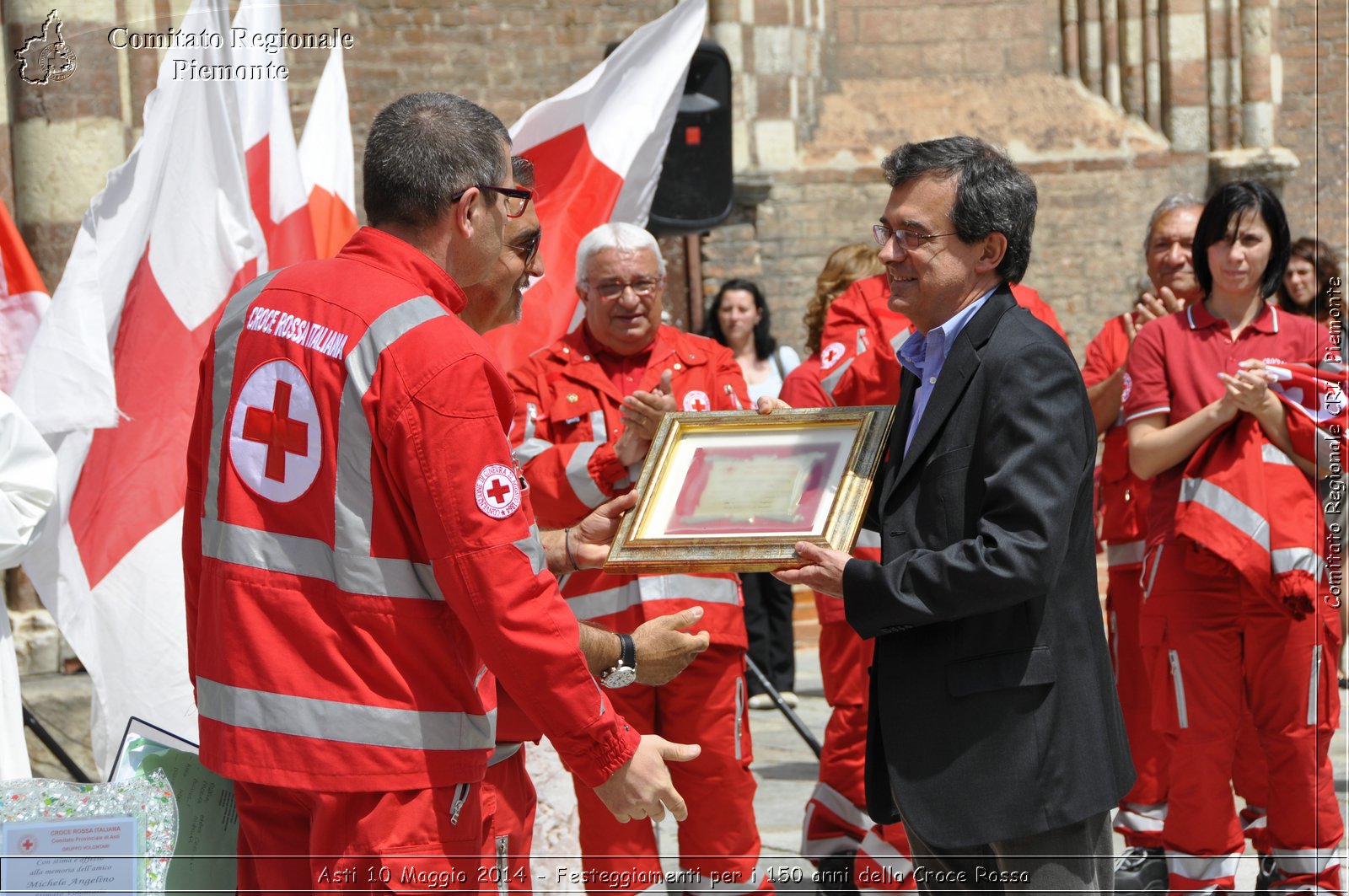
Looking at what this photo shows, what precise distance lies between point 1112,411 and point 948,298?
8.28ft

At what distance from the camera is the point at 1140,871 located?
205 inches

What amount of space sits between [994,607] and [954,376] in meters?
0.46

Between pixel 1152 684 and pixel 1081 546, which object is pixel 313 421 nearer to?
pixel 1081 546

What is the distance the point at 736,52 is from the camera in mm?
13273

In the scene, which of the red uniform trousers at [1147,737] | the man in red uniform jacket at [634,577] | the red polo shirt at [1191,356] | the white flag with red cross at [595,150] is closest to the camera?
the man in red uniform jacket at [634,577]

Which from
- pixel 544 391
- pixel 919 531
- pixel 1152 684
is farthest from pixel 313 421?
pixel 1152 684

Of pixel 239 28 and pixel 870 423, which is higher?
pixel 239 28

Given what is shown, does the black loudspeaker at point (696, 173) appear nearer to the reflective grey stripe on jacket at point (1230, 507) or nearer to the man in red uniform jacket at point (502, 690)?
the reflective grey stripe on jacket at point (1230, 507)

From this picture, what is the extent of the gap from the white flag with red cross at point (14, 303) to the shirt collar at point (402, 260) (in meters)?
2.28

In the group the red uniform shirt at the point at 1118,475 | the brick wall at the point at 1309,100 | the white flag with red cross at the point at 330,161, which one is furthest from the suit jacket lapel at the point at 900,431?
the brick wall at the point at 1309,100

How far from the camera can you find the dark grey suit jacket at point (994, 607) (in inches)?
113

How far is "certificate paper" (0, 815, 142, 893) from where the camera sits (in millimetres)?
2809

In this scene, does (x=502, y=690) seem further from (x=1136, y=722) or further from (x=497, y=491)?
(x=1136, y=722)

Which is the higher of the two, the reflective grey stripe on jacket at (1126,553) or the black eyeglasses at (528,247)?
the black eyeglasses at (528,247)
